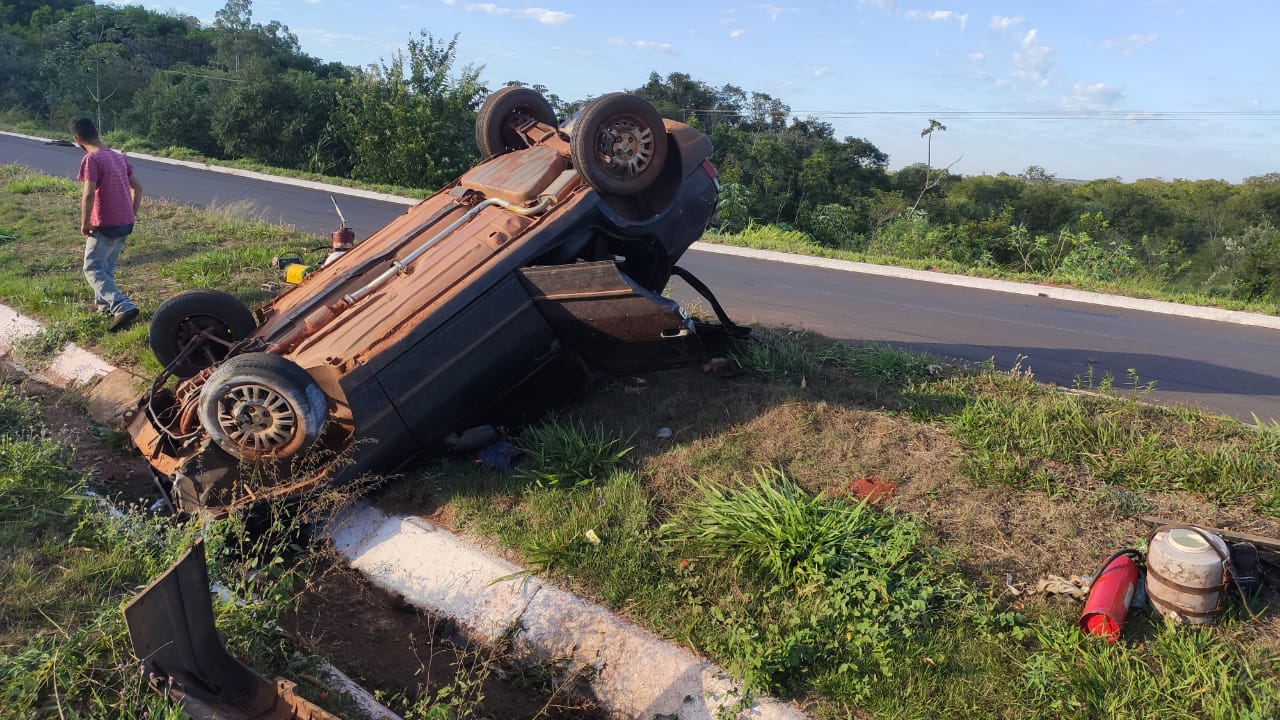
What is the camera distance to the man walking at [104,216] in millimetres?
7391

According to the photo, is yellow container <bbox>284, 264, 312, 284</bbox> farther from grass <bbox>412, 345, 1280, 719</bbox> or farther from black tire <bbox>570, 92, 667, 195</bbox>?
black tire <bbox>570, 92, 667, 195</bbox>

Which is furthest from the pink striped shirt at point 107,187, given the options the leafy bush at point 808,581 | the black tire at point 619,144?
the leafy bush at point 808,581

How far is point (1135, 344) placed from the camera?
26.3 feet

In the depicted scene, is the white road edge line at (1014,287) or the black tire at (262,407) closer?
the black tire at (262,407)

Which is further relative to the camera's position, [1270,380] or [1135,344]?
[1135,344]

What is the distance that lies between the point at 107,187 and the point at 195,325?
10.5 ft

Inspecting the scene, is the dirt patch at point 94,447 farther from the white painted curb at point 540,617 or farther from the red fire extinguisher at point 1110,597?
the red fire extinguisher at point 1110,597

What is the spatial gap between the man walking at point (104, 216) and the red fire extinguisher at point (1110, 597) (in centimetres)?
787

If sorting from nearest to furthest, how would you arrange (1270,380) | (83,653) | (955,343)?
(83,653) → (1270,380) → (955,343)

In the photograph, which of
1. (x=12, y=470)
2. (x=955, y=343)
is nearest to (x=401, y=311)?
(x=12, y=470)

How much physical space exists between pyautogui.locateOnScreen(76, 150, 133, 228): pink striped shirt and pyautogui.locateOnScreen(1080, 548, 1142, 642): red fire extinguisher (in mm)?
8113

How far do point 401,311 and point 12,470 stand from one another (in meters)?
2.34

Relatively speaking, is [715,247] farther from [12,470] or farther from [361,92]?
[361,92]

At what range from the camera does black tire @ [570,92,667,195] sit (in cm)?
489
